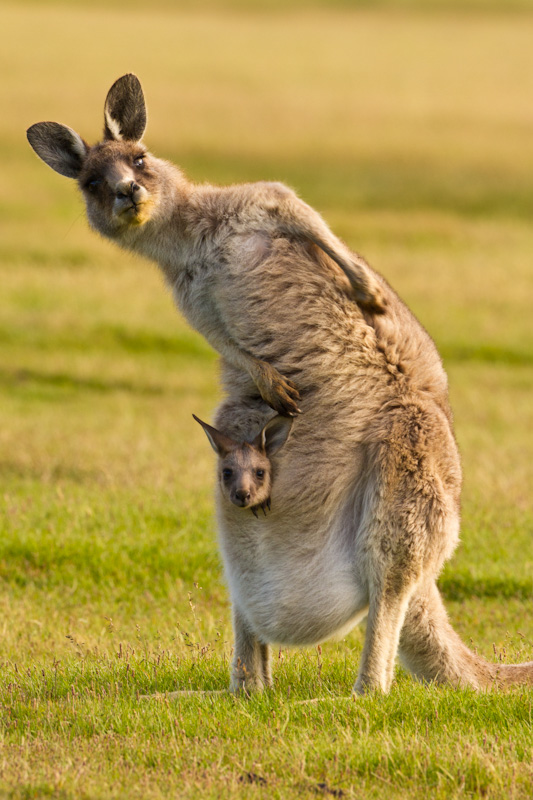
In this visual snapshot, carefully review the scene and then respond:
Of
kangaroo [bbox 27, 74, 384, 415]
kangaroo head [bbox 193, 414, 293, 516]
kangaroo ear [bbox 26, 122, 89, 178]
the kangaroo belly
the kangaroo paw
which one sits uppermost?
kangaroo ear [bbox 26, 122, 89, 178]

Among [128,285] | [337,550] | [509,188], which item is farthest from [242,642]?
[509,188]

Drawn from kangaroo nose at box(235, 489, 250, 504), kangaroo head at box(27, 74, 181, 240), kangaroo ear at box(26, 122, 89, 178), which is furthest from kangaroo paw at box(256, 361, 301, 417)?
kangaroo ear at box(26, 122, 89, 178)

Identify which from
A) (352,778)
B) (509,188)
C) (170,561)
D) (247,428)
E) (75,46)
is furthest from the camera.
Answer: (75,46)

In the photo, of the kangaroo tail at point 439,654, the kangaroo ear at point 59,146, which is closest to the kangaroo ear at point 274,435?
the kangaroo tail at point 439,654

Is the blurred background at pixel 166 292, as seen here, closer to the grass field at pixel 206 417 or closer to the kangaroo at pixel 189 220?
the grass field at pixel 206 417

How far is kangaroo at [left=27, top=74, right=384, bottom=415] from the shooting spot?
16.5ft

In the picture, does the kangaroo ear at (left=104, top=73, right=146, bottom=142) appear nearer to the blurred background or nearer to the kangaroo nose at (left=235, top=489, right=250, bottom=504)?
the blurred background

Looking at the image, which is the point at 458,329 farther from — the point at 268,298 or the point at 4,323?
the point at 268,298

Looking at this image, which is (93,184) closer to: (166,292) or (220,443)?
(166,292)

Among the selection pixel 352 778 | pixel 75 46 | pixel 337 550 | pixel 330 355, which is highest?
pixel 75 46

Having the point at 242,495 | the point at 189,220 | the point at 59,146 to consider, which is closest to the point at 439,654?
the point at 242,495

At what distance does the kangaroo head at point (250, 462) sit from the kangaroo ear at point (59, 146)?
1.53m

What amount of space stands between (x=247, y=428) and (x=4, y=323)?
38.3ft

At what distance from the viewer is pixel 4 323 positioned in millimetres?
16000
